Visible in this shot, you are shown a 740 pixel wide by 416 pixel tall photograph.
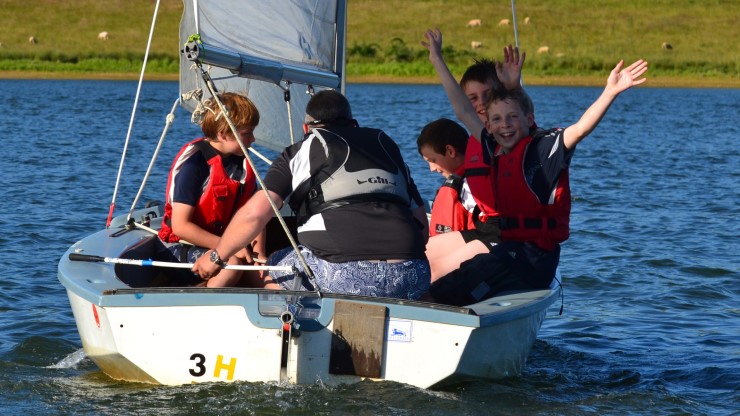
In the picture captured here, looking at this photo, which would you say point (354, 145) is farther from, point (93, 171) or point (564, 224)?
point (93, 171)

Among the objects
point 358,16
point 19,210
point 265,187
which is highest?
point 358,16

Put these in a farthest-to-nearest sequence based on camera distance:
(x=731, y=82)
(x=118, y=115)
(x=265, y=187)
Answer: (x=731, y=82), (x=118, y=115), (x=265, y=187)

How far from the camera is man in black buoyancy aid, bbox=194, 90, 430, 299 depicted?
4.85 metres

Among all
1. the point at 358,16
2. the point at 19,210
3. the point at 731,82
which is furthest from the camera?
the point at 358,16

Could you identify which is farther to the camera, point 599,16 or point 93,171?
point 599,16

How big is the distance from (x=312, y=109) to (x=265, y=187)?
47 cm

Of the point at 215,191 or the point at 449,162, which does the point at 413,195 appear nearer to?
the point at 449,162

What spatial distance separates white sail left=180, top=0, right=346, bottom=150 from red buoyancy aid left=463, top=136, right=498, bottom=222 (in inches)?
45.9

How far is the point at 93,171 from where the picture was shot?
50.1 ft

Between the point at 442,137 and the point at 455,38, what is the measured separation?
51.9m

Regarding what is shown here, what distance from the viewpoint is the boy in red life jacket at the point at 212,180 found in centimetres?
555

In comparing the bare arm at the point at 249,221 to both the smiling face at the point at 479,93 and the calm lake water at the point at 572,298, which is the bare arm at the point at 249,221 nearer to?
the calm lake water at the point at 572,298

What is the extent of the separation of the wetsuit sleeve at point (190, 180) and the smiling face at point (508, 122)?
4.75 ft

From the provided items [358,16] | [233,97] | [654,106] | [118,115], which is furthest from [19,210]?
[358,16]
